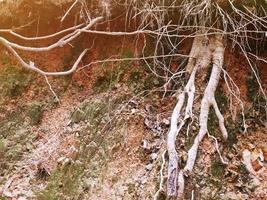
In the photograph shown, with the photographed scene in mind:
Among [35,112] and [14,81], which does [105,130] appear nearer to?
[35,112]

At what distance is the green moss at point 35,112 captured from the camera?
4207 mm

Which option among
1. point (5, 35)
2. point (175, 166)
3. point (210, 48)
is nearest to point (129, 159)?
point (175, 166)

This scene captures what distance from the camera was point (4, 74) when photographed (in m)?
4.59

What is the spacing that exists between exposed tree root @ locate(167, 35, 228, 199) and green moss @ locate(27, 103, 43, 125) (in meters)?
1.34

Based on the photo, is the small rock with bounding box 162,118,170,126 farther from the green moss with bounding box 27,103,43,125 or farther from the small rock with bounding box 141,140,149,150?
the green moss with bounding box 27,103,43,125

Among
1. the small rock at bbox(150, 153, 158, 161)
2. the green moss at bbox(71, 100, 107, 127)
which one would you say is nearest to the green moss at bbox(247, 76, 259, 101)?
the small rock at bbox(150, 153, 158, 161)

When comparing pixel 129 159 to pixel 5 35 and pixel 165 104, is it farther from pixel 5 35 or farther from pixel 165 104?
pixel 5 35

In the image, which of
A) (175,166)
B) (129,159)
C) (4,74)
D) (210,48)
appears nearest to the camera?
(175,166)

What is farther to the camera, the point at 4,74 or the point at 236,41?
the point at 4,74

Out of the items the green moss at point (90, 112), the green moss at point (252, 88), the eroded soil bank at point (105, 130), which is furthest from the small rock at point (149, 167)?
the green moss at point (252, 88)

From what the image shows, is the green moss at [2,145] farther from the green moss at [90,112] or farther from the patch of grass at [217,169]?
the patch of grass at [217,169]

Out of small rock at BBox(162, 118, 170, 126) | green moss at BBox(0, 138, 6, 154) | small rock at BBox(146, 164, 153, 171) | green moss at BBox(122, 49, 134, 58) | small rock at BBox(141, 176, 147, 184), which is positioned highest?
green moss at BBox(122, 49, 134, 58)

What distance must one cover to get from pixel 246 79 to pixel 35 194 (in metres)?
1.89

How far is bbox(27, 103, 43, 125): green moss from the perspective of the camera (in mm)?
4207
